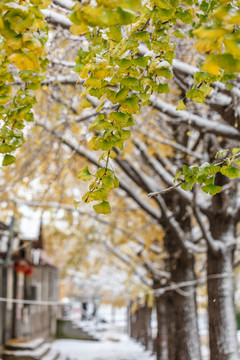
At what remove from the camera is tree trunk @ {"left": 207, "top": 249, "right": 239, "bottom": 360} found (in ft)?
19.6

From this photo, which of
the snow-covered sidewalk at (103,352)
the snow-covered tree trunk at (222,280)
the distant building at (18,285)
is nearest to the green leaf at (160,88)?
the snow-covered tree trunk at (222,280)

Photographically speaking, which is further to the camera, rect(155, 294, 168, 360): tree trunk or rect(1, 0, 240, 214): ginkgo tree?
rect(155, 294, 168, 360): tree trunk

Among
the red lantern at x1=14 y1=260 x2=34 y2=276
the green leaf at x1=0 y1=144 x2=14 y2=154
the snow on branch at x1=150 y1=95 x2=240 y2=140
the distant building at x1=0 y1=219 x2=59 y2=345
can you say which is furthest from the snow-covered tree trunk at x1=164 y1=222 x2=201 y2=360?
the red lantern at x1=14 y1=260 x2=34 y2=276

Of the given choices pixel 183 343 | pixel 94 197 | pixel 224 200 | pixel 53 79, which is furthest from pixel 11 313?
pixel 94 197

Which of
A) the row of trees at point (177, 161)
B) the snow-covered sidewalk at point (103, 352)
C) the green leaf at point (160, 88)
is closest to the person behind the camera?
the green leaf at point (160, 88)

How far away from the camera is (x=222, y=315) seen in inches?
240

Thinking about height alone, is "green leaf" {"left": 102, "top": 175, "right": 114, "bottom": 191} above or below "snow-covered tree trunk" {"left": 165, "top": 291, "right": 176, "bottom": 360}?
above

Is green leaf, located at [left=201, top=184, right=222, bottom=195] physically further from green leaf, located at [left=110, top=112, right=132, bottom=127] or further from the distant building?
the distant building

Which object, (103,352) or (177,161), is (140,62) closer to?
(177,161)

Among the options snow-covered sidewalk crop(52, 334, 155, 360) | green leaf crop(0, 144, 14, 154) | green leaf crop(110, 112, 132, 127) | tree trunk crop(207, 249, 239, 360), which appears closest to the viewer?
green leaf crop(110, 112, 132, 127)

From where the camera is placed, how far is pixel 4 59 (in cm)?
215

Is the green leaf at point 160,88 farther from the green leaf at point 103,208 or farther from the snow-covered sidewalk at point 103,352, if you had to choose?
the snow-covered sidewalk at point 103,352

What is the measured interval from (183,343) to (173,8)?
260 inches

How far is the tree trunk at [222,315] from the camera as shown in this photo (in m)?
5.99
